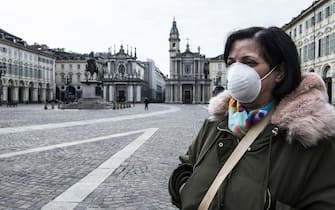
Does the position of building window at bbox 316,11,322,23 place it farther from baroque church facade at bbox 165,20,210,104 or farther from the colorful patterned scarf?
baroque church facade at bbox 165,20,210,104

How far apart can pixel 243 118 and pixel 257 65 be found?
0.30 meters

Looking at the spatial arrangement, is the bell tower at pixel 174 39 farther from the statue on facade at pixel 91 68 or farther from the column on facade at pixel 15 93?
the statue on facade at pixel 91 68

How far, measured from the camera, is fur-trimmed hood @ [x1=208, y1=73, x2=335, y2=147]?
152 cm

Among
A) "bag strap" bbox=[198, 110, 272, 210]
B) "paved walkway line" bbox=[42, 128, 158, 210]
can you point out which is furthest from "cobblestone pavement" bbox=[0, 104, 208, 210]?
"bag strap" bbox=[198, 110, 272, 210]

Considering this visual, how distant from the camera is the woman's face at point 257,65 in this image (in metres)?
1.77

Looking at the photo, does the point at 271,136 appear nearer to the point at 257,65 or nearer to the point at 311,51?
the point at 257,65

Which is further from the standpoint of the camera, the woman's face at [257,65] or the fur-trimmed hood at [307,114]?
the woman's face at [257,65]

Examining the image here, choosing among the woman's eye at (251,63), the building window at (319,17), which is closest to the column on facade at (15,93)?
the building window at (319,17)

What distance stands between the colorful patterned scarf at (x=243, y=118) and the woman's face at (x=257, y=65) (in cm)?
4

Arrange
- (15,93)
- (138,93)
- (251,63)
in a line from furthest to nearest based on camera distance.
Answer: (138,93) → (15,93) → (251,63)

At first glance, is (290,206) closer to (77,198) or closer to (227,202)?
(227,202)

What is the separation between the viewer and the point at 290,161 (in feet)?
5.08

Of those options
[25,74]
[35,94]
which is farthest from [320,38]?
[35,94]

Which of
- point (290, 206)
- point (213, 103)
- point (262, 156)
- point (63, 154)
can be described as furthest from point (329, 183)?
point (63, 154)
